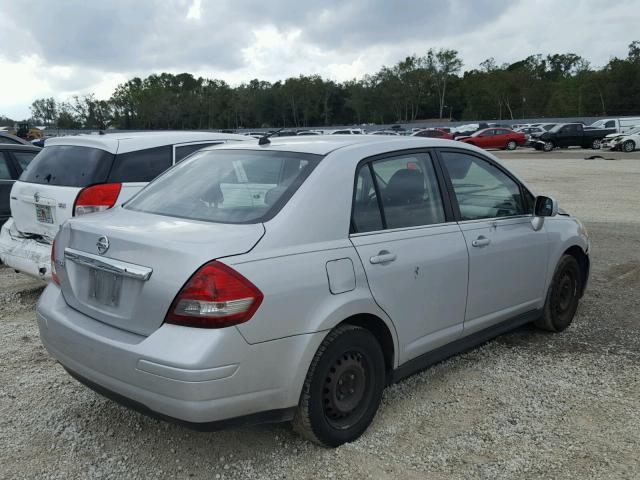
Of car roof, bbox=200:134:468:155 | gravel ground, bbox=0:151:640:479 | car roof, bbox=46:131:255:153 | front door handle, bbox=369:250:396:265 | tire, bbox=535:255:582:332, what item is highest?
car roof, bbox=200:134:468:155

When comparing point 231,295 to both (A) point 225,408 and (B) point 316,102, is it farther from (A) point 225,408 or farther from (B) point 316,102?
(B) point 316,102

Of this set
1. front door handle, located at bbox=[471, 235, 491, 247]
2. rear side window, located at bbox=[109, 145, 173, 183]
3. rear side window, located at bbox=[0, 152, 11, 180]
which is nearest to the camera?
front door handle, located at bbox=[471, 235, 491, 247]

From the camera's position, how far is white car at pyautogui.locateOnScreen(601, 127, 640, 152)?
108 feet

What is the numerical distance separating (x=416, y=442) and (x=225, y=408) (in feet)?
3.90

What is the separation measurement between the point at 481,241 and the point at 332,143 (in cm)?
123

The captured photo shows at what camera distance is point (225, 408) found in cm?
269

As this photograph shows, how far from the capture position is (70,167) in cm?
545

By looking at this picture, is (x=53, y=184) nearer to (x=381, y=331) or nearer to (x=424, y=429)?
(x=381, y=331)

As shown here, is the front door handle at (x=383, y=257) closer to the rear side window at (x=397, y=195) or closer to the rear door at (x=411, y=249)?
the rear door at (x=411, y=249)

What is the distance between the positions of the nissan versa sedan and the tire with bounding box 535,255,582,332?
2.45 feet

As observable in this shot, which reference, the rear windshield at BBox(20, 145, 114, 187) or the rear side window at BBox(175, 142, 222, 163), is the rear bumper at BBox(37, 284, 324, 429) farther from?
the rear side window at BBox(175, 142, 222, 163)

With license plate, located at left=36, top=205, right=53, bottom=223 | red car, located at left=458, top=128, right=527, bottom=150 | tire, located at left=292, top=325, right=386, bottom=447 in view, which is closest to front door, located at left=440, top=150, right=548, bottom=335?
tire, located at left=292, top=325, right=386, bottom=447

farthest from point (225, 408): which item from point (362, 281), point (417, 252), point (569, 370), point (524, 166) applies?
point (524, 166)

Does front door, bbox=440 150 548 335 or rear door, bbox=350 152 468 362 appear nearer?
rear door, bbox=350 152 468 362
